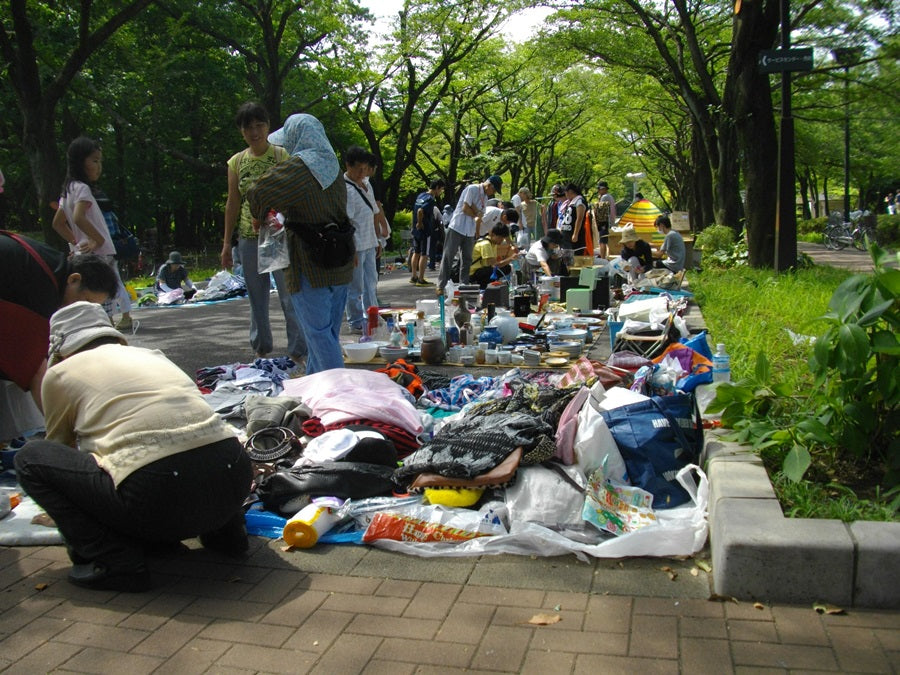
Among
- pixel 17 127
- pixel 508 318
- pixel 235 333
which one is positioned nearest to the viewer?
pixel 508 318

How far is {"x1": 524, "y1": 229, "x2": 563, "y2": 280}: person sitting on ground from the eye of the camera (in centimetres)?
1197

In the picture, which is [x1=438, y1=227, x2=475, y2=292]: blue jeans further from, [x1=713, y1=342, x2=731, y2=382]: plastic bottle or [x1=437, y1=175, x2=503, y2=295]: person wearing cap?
[x1=713, y1=342, x2=731, y2=382]: plastic bottle

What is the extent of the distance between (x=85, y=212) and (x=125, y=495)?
5.05 m

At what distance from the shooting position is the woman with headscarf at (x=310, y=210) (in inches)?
198

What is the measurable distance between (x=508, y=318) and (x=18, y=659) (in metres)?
5.52

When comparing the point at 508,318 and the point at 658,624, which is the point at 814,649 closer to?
the point at 658,624

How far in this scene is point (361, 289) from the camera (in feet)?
27.5

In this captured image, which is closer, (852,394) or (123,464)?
(123,464)

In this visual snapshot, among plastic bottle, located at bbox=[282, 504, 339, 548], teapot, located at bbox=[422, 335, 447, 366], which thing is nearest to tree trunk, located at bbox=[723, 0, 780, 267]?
teapot, located at bbox=[422, 335, 447, 366]

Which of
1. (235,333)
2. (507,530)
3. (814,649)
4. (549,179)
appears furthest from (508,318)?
(549,179)

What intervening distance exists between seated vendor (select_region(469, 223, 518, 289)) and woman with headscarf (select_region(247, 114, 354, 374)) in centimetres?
462

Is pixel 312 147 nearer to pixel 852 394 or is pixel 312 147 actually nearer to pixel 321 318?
pixel 321 318

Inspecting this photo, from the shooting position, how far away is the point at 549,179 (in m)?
48.6

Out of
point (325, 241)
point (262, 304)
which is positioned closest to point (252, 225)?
point (262, 304)
